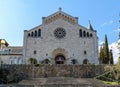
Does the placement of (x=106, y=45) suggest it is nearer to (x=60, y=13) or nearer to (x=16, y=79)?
(x=60, y=13)

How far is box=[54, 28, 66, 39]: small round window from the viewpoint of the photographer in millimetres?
52438

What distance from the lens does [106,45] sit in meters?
53.0

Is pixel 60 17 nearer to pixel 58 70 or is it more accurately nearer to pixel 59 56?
pixel 59 56

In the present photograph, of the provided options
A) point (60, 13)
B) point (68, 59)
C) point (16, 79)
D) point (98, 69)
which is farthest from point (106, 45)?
point (16, 79)

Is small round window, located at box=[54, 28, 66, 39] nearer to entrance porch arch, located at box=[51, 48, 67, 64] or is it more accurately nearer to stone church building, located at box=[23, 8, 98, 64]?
stone church building, located at box=[23, 8, 98, 64]

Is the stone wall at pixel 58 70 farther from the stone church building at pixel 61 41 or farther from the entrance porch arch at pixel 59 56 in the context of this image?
the entrance porch arch at pixel 59 56

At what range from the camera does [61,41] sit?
51.8 meters

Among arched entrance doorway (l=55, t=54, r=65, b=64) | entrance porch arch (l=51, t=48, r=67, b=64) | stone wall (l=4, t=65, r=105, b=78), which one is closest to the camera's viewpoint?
stone wall (l=4, t=65, r=105, b=78)

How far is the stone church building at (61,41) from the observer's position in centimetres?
5066

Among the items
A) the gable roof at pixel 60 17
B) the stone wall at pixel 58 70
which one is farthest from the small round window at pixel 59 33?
the stone wall at pixel 58 70

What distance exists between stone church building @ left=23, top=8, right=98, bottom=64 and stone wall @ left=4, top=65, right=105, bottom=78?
13236 millimetres

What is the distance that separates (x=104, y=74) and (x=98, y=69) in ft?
6.18

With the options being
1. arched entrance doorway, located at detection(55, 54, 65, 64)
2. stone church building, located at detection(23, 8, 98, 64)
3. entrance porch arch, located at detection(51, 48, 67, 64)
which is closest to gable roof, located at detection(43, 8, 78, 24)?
stone church building, located at detection(23, 8, 98, 64)

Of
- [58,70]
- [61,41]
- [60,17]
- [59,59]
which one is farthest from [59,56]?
[58,70]
